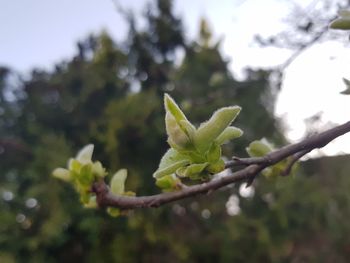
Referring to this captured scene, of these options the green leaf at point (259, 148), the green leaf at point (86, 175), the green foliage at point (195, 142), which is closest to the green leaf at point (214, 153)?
the green foliage at point (195, 142)

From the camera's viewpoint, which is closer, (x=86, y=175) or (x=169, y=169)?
(x=169, y=169)

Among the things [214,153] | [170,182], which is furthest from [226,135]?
[170,182]

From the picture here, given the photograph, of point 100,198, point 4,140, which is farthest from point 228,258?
point 100,198

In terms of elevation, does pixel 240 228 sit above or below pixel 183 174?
below

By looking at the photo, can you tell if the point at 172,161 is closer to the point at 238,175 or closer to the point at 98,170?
the point at 238,175

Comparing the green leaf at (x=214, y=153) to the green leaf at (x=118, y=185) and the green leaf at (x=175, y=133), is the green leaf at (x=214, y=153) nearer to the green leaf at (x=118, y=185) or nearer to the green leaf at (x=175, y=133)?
the green leaf at (x=175, y=133)

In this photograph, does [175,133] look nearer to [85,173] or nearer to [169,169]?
[169,169]

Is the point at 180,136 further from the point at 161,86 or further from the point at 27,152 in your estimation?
the point at 161,86
